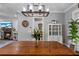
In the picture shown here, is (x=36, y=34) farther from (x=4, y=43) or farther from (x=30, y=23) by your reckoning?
(x=4, y=43)

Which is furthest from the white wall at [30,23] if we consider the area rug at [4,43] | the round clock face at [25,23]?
the area rug at [4,43]

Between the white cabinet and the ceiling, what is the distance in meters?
0.37

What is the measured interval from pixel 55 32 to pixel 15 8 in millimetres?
1055

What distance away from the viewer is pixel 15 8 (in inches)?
119

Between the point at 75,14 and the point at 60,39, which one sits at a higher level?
the point at 75,14

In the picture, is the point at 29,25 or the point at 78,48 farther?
the point at 29,25

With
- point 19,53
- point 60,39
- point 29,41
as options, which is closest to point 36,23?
point 29,41

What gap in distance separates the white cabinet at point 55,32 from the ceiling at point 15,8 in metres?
0.37

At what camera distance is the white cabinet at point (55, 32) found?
3.19m

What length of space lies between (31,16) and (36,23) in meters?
0.27

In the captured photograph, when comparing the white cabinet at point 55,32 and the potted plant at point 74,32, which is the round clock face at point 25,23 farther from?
the potted plant at point 74,32

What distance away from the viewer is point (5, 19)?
3.02 metres

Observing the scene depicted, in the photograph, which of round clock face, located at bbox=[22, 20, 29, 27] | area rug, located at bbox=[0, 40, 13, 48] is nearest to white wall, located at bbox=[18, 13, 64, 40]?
round clock face, located at bbox=[22, 20, 29, 27]

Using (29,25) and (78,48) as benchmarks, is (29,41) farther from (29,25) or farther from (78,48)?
(78,48)
